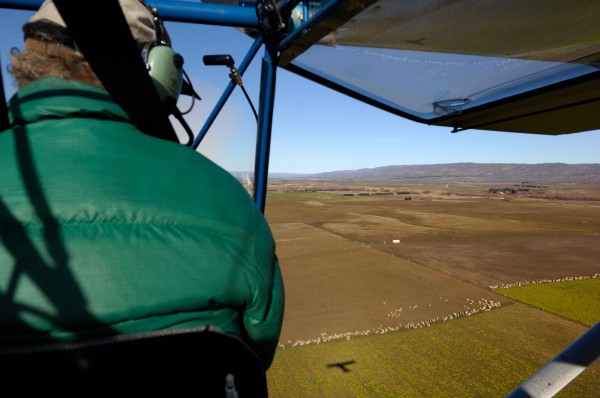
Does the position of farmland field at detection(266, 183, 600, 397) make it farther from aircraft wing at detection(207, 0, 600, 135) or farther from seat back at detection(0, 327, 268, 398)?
seat back at detection(0, 327, 268, 398)

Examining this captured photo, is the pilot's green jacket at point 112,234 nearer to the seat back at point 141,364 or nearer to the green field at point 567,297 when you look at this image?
the seat back at point 141,364

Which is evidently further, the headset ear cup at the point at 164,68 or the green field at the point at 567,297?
the green field at the point at 567,297

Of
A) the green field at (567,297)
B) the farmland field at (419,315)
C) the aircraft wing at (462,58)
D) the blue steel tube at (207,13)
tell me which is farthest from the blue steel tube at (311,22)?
the green field at (567,297)

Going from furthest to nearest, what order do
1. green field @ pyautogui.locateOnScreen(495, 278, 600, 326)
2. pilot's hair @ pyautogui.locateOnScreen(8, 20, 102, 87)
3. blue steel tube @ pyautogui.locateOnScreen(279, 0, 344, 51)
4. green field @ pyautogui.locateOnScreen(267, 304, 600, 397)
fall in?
green field @ pyautogui.locateOnScreen(495, 278, 600, 326), green field @ pyautogui.locateOnScreen(267, 304, 600, 397), blue steel tube @ pyautogui.locateOnScreen(279, 0, 344, 51), pilot's hair @ pyautogui.locateOnScreen(8, 20, 102, 87)

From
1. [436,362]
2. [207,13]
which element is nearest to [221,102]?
[207,13]

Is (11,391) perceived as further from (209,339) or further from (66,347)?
(209,339)

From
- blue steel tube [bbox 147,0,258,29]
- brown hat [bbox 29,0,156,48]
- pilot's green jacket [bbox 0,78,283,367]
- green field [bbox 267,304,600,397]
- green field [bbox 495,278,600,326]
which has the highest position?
blue steel tube [bbox 147,0,258,29]

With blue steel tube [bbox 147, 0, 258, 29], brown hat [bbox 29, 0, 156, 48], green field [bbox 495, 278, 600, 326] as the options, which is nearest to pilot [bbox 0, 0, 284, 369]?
brown hat [bbox 29, 0, 156, 48]
